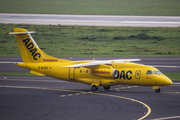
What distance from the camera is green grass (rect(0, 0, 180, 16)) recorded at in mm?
116312

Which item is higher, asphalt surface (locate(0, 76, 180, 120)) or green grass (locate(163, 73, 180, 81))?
green grass (locate(163, 73, 180, 81))

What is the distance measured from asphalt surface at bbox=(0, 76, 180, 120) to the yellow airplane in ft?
4.07

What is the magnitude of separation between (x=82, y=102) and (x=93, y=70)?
654 cm

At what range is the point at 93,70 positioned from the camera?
33.3m

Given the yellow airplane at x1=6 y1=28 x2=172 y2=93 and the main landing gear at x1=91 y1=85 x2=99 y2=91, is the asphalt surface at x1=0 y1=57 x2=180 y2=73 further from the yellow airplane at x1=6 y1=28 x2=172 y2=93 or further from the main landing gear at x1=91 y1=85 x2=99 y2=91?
the main landing gear at x1=91 y1=85 x2=99 y2=91

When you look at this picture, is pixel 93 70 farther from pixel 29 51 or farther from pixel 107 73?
pixel 29 51

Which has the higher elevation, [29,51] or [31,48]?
[31,48]

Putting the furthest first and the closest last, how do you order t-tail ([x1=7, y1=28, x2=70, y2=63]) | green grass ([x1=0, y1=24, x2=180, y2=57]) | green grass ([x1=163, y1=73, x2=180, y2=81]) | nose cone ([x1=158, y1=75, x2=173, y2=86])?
green grass ([x1=0, y1=24, x2=180, y2=57]) → green grass ([x1=163, y1=73, x2=180, y2=81]) → t-tail ([x1=7, y1=28, x2=70, y2=63]) → nose cone ([x1=158, y1=75, x2=173, y2=86])

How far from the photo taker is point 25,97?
29.9 m

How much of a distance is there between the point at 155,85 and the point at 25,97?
14410 mm

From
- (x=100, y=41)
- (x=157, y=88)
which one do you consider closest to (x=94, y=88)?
(x=157, y=88)

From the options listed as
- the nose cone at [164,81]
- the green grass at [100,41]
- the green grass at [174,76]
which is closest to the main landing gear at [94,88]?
the nose cone at [164,81]

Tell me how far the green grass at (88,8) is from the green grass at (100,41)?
31898 mm

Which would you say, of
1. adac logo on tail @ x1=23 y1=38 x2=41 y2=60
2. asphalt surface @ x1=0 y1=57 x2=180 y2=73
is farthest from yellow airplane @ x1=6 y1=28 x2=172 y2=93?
asphalt surface @ x1=0 y1=57 x2=180 y2=73
